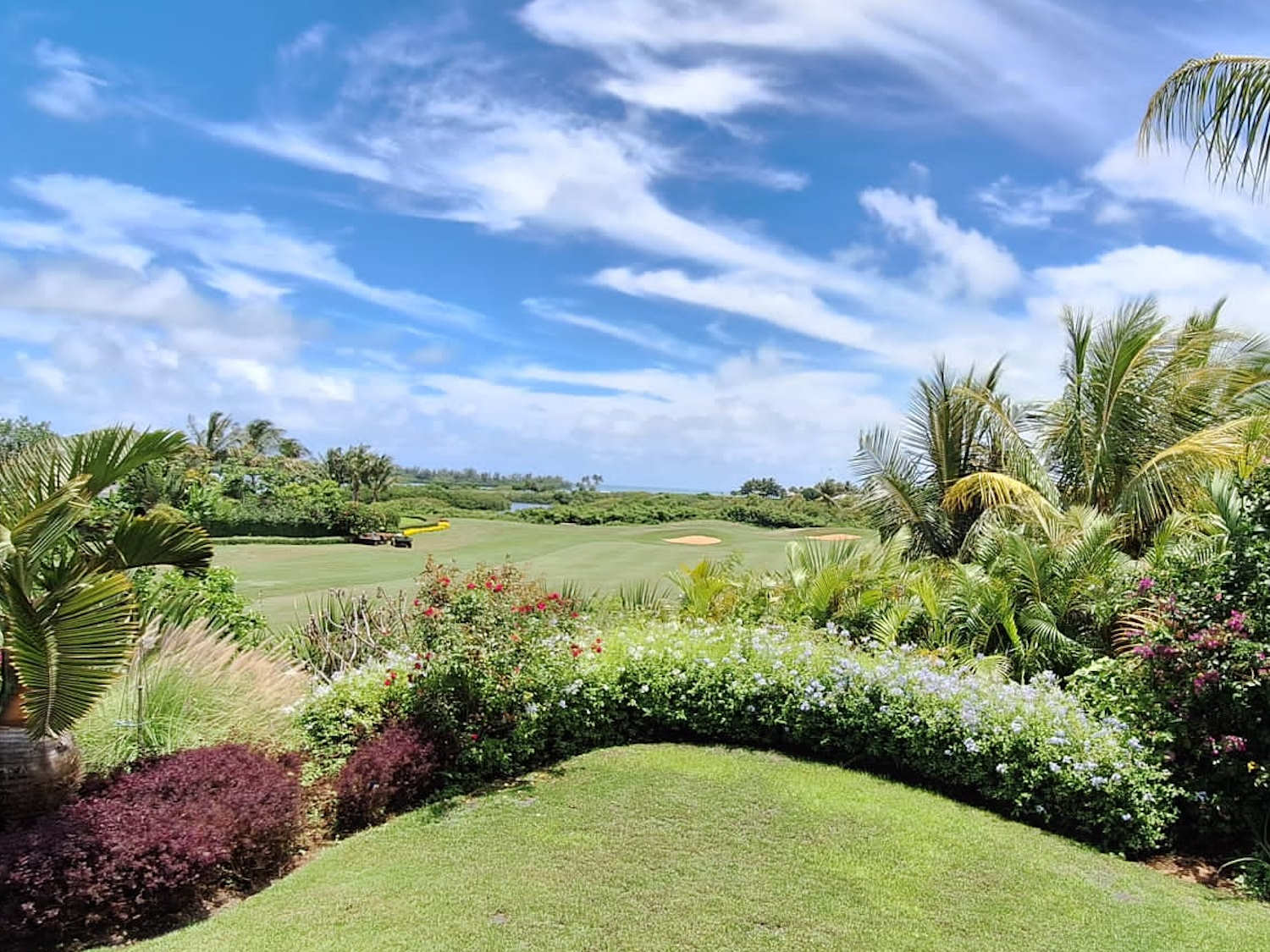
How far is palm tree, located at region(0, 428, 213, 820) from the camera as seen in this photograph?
357 centimetres

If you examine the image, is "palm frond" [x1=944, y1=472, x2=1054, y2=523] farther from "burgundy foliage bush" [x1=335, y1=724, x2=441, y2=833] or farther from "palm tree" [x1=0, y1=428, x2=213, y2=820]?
"palm tree" [x1=0, y1=428, x2=213, y2=820]

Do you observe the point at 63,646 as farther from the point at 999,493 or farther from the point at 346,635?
the point at 999,493

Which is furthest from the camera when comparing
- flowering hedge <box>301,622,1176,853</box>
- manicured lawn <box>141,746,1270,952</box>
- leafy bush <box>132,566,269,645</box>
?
leafy bush <box>132,566,269,645</box>

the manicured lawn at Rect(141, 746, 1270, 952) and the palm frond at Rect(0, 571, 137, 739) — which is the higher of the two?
the palm frond at Rect(0, 571, 137, 739)

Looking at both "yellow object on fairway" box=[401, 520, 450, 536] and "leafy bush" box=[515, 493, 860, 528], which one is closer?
"leafy bush" box=[515, 493, 860, 528]

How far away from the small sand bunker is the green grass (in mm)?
456

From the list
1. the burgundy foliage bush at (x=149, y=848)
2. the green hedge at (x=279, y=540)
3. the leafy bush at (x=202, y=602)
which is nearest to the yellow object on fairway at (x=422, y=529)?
the green hedge at (x=279, y=540)

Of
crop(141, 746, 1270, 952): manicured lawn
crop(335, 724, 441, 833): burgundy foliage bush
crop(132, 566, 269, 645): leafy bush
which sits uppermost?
crop(132, 566, 269, 645): leafy bush

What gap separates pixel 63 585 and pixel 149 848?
4.59ft

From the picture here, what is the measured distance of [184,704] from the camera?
513cm

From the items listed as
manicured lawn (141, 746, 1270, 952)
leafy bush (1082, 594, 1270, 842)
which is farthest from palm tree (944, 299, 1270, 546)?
manicured lawn (141, 746, 1270, 952)

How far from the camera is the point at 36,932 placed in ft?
11.1

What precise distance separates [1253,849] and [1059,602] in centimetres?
280

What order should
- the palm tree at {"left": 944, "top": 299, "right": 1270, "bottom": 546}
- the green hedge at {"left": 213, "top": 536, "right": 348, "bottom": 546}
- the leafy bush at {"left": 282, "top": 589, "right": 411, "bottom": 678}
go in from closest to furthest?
the leafy bush at {"left": 282, "top": 589, "right": 411, "bottom": 678}, the palm tree at {"left": 944, "top": 299, "right": 1270, "bottom": 546}, the green hedge at {"left": 213, "top": 536, "right": 348, "bottom": 546}
